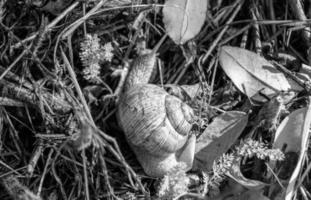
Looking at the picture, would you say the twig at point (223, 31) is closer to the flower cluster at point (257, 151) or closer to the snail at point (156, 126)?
the snail at point (156, 126)

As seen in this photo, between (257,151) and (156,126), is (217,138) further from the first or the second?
(156,126)

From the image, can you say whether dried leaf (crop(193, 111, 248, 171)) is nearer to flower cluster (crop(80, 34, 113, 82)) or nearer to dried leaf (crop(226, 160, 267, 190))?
dried leaf (crop(226, 160, 267, 190))

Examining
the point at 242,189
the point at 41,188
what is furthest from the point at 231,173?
the point at 41,188

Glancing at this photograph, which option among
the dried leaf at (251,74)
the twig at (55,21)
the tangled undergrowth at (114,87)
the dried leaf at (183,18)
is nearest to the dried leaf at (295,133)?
the tangled undergrowth at (114,87)

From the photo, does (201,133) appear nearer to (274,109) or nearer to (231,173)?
(231,173)

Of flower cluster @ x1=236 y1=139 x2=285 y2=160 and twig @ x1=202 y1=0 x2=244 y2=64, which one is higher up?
twig @ x1=202 y1=0 x2=244 y2=64

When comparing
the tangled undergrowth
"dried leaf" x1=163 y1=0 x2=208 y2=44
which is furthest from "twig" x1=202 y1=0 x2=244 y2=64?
"dried leaf" x1=163 y1=0 x2=208 y2=44
